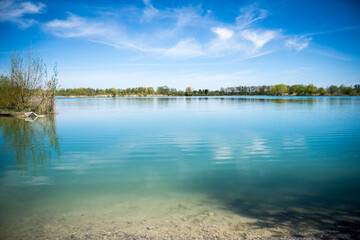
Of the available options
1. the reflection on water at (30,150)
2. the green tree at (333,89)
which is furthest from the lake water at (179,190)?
the green tree at (333,89)

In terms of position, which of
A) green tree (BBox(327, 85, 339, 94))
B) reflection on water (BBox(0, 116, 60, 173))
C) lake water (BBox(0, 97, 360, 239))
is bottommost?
lake water (BBox(0, 97, 360, 239))

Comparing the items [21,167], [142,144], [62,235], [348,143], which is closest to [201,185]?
[62,235]

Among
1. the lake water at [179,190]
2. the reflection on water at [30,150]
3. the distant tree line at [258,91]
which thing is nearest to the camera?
the lake water at [179,190]

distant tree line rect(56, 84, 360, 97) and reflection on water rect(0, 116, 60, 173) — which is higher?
distant tree line rect(56, 84, 360, 97)

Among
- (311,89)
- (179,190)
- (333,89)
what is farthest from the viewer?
(333,89)

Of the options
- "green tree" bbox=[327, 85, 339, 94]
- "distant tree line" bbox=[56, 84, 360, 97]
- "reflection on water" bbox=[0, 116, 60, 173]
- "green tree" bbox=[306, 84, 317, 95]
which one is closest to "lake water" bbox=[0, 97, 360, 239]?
"reflection on water" bbox=[0, 116, 60, 173]

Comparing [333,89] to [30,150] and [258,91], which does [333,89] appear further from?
[30,150]

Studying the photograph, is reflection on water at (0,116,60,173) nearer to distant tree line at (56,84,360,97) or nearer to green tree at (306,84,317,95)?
distant tree line at (56,84,360,97)

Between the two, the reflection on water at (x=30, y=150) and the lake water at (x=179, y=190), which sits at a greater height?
the reflection on water at (x=30, y=150)

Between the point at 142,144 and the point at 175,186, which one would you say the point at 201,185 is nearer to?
the point at 175,186

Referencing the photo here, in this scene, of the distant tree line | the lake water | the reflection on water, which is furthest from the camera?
the distant tree line

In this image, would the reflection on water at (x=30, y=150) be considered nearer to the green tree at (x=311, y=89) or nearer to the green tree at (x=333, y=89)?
the green tree at (x=311, y=89)

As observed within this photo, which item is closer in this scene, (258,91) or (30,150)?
(30,150)

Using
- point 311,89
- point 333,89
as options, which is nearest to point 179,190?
point 311,89
